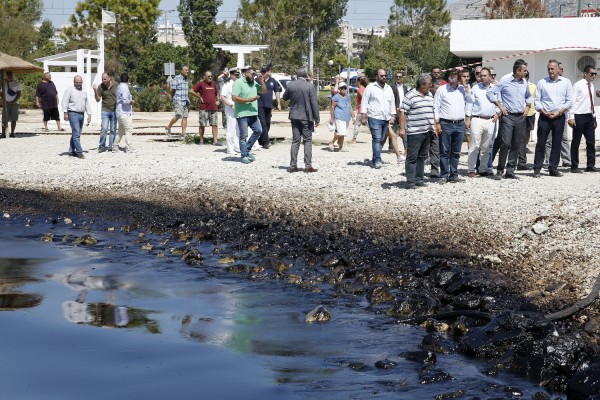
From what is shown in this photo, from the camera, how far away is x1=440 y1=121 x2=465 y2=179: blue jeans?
15.1 meters

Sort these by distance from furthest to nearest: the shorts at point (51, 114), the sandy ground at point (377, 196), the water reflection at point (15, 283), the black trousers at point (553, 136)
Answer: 1. the shorts at point (51, 114)
2. the black trousers at point (553, 136)
3. the sandy ground at point (377, 196)
4. the water reflection at point (15, 283)

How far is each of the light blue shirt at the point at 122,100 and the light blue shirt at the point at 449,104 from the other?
821 centimetres

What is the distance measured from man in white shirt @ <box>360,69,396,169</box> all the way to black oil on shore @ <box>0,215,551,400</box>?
6.33 meters

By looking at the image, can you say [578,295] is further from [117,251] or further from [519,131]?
[519,131]

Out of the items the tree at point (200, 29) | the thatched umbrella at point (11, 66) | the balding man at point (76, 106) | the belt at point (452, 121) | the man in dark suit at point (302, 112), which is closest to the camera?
the belt at point (452, 121)

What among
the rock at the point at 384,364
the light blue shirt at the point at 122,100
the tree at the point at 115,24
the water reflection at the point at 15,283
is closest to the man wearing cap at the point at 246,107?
the light blue shirt at the point at 122,100

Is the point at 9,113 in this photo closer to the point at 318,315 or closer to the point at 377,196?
the point at 377,196

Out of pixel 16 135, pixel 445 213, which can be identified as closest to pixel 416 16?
pixel 16 135

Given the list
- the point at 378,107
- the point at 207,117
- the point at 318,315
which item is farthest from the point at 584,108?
the point at 207,117

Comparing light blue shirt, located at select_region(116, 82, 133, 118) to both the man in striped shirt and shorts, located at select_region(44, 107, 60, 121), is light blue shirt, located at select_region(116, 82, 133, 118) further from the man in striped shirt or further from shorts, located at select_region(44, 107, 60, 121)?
the man in striped shirt

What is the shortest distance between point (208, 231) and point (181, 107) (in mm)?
11478

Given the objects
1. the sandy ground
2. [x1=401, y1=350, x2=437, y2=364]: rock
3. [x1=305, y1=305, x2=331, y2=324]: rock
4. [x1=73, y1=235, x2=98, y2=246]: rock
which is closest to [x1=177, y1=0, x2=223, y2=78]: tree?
the sandy ground

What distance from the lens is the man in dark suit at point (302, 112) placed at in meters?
16.9

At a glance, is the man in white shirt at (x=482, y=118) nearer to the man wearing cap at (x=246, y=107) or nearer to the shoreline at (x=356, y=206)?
the shoreline at (x=356, y=206)
